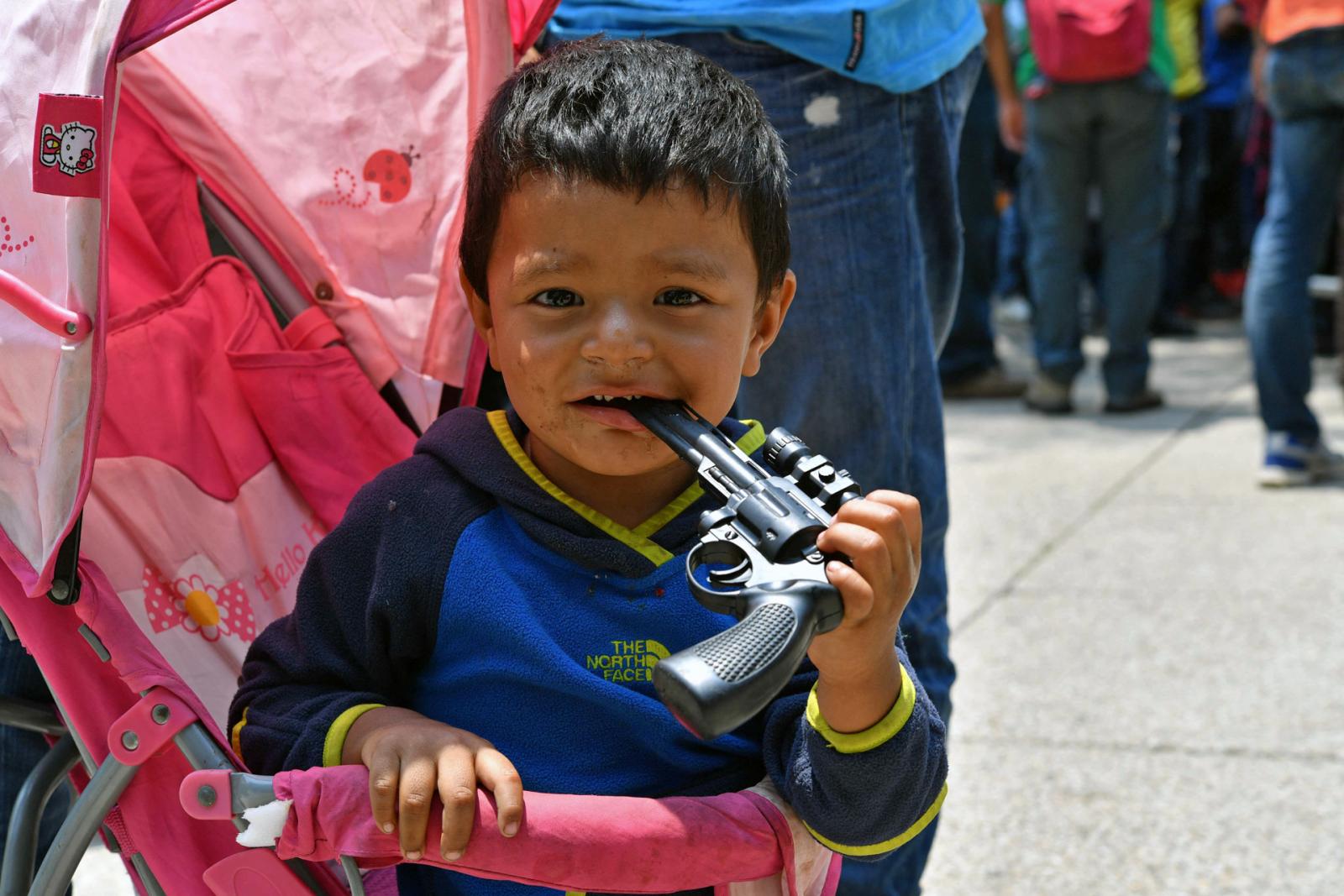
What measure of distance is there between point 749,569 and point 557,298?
1.34 ft

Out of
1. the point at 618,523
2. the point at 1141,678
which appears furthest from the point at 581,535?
the point at 1141,678

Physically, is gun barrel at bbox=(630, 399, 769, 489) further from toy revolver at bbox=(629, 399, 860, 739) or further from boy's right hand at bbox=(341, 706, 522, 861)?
boy's right hand at bbox=(341, 706, 522, 861)

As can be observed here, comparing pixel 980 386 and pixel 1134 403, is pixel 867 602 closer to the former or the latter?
pixel 1134 403

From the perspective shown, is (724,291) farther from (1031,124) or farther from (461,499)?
(1031,124)

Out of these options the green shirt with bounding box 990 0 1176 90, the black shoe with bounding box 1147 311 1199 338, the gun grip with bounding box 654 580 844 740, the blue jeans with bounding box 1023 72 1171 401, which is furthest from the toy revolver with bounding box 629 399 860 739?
the black shoe with bounding box 1147 311 1199 338

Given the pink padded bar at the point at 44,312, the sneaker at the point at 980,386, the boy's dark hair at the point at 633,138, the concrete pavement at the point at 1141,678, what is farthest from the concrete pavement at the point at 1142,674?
the pink padded bar at the point at 44,312

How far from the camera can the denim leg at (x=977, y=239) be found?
23.9 feet

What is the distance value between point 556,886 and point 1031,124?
5585 mm

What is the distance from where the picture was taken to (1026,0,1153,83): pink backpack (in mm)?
6133

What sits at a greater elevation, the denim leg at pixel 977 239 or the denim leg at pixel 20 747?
the denim leg at pixel 20 747

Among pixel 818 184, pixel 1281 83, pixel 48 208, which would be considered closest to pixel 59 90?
pixel 48 208

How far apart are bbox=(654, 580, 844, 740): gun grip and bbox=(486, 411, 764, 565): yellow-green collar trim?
38 centimetres

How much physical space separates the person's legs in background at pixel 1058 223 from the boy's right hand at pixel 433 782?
5.47m

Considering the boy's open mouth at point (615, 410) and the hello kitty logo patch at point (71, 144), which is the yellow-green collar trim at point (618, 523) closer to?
the boy's open mouth at point (615, 410)
